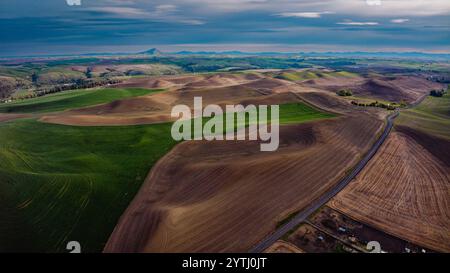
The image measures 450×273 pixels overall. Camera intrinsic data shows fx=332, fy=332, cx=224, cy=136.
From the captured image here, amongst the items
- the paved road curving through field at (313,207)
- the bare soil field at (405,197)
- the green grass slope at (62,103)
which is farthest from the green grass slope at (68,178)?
Answer: the green grass slope at (62,103)

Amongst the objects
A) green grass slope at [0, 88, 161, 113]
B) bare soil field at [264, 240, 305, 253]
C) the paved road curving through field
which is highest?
green grass slope at [0, 88, 161, 113]

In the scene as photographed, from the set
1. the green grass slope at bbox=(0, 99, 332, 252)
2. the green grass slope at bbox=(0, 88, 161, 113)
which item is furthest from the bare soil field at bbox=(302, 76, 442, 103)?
the green grass slope at bbox=(0, 88, 161, 113)

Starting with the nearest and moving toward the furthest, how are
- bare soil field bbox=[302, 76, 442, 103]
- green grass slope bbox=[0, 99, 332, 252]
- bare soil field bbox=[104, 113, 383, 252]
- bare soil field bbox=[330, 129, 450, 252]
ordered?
bare soil field bbox=[104, 113, 383, 252], bare soil field bbox=[330, 129, 450, 252], green grass slope bbox=[0, 99, 332, 252], bare soil field bbox=[302, 76, 442, 103]

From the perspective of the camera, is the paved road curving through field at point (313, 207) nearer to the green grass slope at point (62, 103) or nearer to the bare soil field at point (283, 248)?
the bare soil field at point (283, 248)

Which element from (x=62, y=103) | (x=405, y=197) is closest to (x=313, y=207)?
(x=405, y=197)

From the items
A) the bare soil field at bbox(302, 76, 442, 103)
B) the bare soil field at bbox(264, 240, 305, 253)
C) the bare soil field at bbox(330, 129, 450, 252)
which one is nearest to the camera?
the bare soil field at bbox(264, 240, 305, 253)

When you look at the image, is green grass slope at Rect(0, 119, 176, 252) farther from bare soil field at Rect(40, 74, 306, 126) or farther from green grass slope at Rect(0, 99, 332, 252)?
bare soil field at Rect(40, 74, 306, 126)
